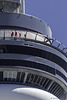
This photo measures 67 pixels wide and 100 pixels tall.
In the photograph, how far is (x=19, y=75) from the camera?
57.6 meters

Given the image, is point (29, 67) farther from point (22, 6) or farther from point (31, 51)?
point (22, 6)

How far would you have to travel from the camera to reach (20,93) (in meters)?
54.9

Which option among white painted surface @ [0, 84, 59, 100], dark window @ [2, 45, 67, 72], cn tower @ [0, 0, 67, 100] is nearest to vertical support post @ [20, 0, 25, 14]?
cn tower @ [0, 0, 67, 100]

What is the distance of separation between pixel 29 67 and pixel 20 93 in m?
4.47

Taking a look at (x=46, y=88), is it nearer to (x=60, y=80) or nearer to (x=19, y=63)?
(x=60, y=80)

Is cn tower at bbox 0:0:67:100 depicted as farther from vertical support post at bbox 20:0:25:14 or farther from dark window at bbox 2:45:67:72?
vertical support post at bbox 20:0:25:14

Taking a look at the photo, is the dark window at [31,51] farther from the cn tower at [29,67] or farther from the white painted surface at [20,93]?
the white painted surface at [20,93]

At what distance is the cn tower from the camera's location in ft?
183

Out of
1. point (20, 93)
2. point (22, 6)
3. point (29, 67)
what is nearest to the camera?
point (20, 93)

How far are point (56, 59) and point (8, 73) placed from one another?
358 inches

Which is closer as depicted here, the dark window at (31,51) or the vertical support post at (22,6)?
the dark window at (31,51)

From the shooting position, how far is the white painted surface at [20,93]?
2143 inches

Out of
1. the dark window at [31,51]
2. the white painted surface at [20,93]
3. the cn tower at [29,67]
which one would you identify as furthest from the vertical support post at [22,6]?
the white painted surface at [20,93]

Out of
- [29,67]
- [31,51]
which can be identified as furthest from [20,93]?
[31,51]
